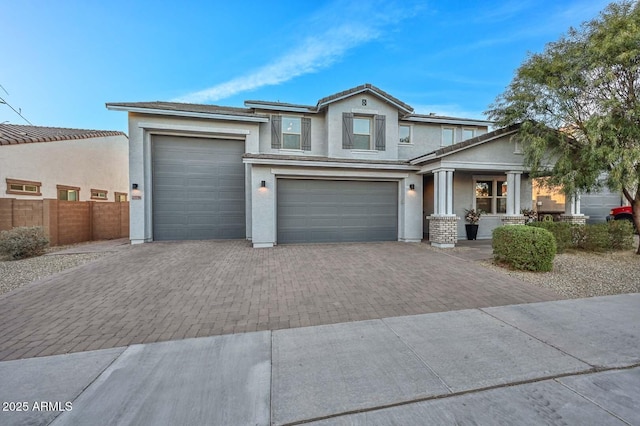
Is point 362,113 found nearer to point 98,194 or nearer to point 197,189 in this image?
point 197,189

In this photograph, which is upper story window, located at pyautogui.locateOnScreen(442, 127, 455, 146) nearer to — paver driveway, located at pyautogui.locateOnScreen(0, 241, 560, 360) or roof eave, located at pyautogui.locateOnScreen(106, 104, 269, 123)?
paver driveway, located at pyautogui.locateOnScreen(0, 241, 560, 360)

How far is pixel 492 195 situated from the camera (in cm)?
1268

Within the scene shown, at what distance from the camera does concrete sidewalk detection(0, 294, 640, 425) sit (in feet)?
6.76

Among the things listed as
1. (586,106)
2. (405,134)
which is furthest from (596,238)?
(405,134)

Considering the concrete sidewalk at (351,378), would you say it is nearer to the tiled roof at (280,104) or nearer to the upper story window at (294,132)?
the upper story window at (294,132)

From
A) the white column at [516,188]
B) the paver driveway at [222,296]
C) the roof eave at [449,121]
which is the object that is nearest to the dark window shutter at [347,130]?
the roof eave at [449,121]

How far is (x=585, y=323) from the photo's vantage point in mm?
3648

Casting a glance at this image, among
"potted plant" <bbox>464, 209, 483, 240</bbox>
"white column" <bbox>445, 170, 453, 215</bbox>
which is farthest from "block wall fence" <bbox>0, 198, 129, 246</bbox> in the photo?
"potted plant" <bbox>464, 209, 483, 240</bbox>

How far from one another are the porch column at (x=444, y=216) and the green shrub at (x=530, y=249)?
3.17 m

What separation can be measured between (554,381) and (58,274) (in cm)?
902

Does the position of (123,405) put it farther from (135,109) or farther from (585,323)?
(135,109)

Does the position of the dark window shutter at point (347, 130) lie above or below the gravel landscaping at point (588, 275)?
above

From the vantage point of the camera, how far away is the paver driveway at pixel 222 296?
3473mm

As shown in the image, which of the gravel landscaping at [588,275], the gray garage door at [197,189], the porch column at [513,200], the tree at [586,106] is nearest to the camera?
the gravel landscaping at [588,275]
